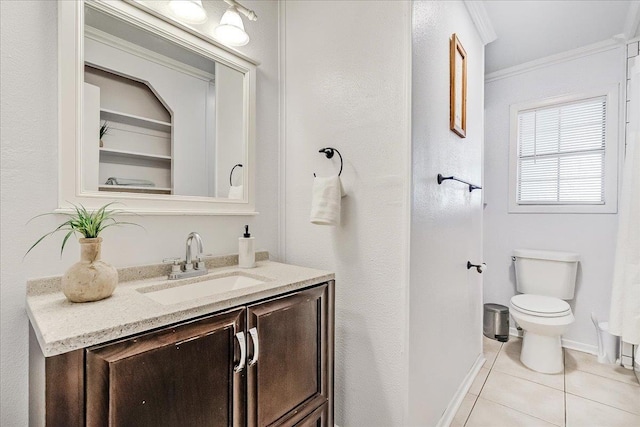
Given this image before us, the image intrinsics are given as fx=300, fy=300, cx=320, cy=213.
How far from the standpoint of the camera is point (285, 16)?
1.74m

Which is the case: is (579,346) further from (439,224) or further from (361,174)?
(361,174)

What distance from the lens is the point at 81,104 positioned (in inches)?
41.8

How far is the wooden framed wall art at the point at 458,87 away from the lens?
1.67 metres

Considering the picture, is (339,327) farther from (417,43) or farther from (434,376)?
(417,43)

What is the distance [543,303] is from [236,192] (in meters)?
2.29

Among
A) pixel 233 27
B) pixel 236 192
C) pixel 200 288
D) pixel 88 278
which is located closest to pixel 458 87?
pixel 233 27

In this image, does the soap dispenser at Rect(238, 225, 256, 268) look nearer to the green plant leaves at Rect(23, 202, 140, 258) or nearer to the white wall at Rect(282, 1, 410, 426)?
the white wall at Rect(282, 1, 410, 426)

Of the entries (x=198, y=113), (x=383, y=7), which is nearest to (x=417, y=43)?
(x=383, y=7)

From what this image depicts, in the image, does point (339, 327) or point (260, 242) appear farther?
point (260, 242)

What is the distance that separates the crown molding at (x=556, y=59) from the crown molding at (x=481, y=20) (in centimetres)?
64

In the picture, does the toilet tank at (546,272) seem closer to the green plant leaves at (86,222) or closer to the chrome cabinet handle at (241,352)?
the chrome cabinet handle at (241,352)

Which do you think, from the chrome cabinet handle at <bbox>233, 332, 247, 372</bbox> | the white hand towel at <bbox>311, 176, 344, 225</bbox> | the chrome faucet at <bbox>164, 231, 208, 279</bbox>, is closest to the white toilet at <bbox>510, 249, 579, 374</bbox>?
the white hand towel at <bbox>311, 176, 344, 225</bbox>

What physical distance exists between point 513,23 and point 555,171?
1.27 meters

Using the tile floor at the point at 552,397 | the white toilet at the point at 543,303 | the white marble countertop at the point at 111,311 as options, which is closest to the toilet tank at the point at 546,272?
the white toilet at the point at 543,303
